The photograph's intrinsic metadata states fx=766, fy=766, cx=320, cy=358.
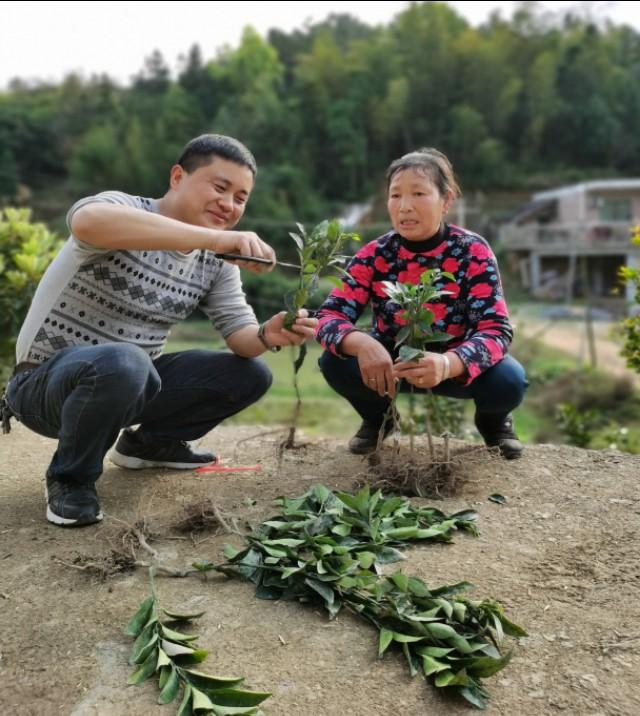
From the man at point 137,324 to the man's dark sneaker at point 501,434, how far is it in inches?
35.5

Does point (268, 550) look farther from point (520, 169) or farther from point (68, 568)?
point (520, 169)

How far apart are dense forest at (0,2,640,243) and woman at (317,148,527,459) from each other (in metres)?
35.3

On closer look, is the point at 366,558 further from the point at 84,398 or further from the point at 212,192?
the point at 212,192

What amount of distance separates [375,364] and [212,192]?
0.82 metres

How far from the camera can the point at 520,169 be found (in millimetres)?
44844

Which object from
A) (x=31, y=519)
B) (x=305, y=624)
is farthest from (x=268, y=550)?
(x=31, y=519)

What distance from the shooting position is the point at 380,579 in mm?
2133

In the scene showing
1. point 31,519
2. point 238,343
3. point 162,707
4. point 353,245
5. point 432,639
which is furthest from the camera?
point 353,245

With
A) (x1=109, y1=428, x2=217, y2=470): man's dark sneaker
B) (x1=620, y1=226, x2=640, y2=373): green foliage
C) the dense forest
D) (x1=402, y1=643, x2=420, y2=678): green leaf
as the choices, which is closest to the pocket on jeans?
(x1=109, y1=428, x2=217, y2=470): man's dark sneaker

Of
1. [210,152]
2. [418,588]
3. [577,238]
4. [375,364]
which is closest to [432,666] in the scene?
[418,588]

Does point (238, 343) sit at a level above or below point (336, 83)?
below

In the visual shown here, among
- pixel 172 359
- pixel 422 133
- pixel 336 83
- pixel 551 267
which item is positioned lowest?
pixel 551 267

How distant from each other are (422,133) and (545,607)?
1743 inches

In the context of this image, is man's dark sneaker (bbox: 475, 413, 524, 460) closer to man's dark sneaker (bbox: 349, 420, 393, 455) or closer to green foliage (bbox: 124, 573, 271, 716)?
man's dark sneaker (bbox: 349, 420, 393, 455)
